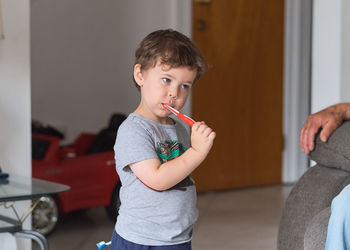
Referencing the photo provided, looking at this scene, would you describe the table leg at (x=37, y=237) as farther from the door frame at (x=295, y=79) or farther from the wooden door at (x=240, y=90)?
the door frame at (x=295, y=79)

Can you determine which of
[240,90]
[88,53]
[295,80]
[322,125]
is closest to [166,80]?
[322,125]

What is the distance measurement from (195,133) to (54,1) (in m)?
2.69

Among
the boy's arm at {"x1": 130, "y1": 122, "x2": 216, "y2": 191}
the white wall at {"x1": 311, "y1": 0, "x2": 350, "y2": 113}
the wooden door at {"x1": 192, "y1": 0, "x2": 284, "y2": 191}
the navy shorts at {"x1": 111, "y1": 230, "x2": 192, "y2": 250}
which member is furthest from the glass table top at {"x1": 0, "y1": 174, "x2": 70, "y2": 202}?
the wooden door at {"x1": 192, "y1": 0, "x2": 284, "y2": 191}

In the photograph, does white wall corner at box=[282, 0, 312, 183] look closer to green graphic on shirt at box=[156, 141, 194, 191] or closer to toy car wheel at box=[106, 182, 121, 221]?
toy car wheel at box=[106, 182, 121, 221]

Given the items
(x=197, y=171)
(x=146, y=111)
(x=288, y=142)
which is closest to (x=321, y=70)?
(x=146, y=111)

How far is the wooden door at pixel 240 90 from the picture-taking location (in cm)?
393

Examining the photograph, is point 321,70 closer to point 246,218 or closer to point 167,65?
point 246,218

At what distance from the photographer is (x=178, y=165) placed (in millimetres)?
1192

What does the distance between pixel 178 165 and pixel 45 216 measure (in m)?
1.75

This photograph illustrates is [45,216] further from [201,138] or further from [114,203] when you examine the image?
[201,138]

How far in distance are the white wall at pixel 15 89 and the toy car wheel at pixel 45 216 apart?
1.47 ft

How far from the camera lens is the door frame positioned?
426 cm

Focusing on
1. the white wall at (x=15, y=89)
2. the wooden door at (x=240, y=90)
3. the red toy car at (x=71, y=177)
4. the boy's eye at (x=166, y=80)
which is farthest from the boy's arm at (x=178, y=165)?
the wooden door at (x=240, y=90)

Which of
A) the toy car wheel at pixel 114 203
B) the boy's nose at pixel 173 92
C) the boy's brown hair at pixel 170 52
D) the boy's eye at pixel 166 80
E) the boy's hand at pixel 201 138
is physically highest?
the boy's brown hair at pixel 170 52
